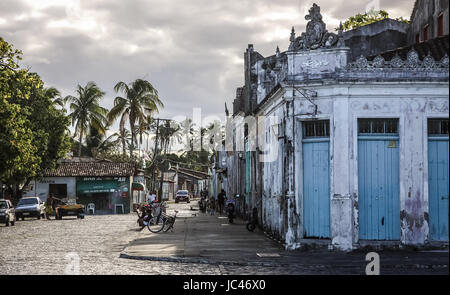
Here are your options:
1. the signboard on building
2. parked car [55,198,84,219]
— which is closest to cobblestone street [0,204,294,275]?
parked car [55,198,84,219]

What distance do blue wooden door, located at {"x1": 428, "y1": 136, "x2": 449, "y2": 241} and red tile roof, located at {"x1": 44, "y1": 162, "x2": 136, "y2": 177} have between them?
38931mm

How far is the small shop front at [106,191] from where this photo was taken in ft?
178

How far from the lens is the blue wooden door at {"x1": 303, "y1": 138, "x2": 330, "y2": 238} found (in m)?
17.6

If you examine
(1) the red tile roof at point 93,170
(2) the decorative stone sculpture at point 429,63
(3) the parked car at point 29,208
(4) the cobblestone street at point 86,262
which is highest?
(2) the decorative stone sculpture at point 429,63

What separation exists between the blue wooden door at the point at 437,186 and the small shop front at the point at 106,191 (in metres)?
39.2

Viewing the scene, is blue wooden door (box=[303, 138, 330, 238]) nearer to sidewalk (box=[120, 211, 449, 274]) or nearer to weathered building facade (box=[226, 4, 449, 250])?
weathered building facade (box=[226, 4, 449, 250])

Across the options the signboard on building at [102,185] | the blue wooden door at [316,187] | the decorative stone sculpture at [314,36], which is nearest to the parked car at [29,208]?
the signboard on building at [102,185]

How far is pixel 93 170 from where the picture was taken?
54.7 metres

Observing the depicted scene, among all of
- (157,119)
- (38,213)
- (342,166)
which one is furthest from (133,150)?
(342,166)

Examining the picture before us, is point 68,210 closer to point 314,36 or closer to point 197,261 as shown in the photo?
point 314,36

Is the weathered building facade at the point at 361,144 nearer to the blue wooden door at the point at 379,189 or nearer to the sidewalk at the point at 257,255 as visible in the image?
the blue wooden door at the point at 379,189
